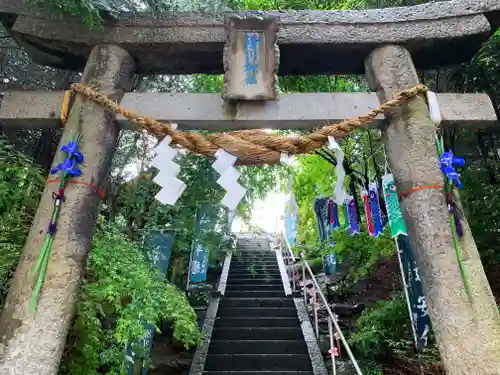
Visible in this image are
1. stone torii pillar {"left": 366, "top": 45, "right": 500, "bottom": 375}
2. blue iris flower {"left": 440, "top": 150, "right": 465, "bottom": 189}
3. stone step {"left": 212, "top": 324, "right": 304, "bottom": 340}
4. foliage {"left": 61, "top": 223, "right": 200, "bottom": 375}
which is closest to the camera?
stone torii pillar {"left": 366, "top": 45, "right": 500, "bottom": 375}

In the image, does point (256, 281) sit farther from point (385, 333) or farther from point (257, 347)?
point (385, 333)

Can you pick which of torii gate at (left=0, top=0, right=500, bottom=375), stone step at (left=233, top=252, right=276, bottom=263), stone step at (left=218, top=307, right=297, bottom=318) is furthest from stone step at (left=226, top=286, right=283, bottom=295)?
torii gate at (left=0, top=0, right=500, bottom=375)

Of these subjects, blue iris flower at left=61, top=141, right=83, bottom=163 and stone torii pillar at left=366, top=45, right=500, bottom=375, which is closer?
stone torii pillar at left=366, top=45, right=500, bottom=375

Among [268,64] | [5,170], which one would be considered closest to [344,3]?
[268,64]

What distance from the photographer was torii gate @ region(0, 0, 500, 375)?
240 centimetres

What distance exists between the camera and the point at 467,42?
10.5 feet

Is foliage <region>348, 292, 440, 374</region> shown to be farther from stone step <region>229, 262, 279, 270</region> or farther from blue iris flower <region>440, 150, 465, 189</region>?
stone step <region>229, 262, 279, 270</region>

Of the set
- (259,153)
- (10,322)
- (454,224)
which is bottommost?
(10,322)

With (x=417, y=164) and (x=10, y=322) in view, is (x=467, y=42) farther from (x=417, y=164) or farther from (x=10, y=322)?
(x=10, y=322)

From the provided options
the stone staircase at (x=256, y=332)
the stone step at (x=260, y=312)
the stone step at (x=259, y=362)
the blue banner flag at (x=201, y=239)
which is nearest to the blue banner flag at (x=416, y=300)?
the stone staircase at (x=256, y=332)

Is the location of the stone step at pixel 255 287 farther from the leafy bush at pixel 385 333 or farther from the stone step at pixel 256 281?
the leafy bush at pixel 385 333

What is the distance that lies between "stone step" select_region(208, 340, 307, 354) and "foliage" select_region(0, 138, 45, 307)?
11.5 ft

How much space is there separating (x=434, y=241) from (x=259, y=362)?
3671mm

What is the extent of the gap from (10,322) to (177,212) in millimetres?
4434
